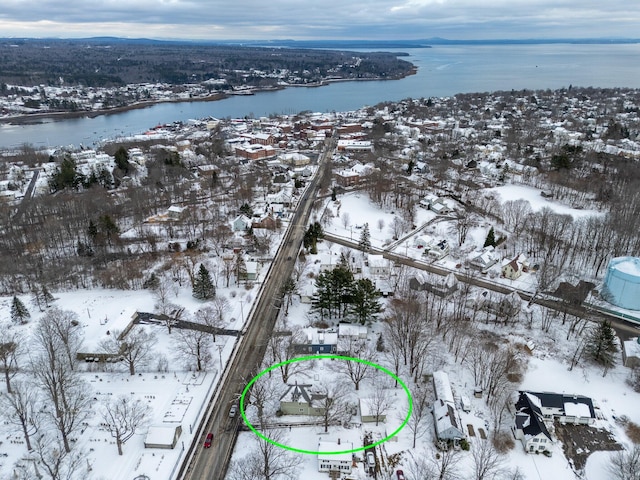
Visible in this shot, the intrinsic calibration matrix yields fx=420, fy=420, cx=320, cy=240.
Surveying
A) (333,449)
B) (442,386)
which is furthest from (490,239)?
(333,449)

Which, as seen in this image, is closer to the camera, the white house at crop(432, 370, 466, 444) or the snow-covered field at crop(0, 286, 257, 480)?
the snow-covered field at crop(0, 286, 257, 480)

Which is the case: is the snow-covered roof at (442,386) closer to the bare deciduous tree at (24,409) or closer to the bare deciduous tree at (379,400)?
the bare deciduous tree at (379,400)

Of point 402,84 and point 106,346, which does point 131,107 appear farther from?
point 106,346

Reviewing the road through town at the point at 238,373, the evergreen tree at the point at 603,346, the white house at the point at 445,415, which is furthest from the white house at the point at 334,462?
the evergreen tree at the point at 603,346

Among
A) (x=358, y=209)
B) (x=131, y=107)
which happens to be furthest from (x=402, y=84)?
(x=358, y=209)

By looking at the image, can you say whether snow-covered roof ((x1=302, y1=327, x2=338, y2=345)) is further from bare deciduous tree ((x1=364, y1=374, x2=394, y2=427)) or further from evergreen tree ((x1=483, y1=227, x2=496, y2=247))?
evergreen tree ((x1=483, y1=227, x2=496, y2=247))

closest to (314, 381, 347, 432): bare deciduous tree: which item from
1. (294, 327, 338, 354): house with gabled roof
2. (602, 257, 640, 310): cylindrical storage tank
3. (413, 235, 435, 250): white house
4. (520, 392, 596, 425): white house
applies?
(294, 327, 338, 354): house with gabled roof

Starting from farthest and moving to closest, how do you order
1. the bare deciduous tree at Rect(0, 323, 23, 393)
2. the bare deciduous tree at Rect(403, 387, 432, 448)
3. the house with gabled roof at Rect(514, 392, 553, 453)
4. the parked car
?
the bare deciduous tree at Rect(0, 323, 23, 393) < the bare deciduous tree at Rect(403, 387, 432, 448) < the house with gabled roof at Rect(514, 392, 553, 453) < the parked car
